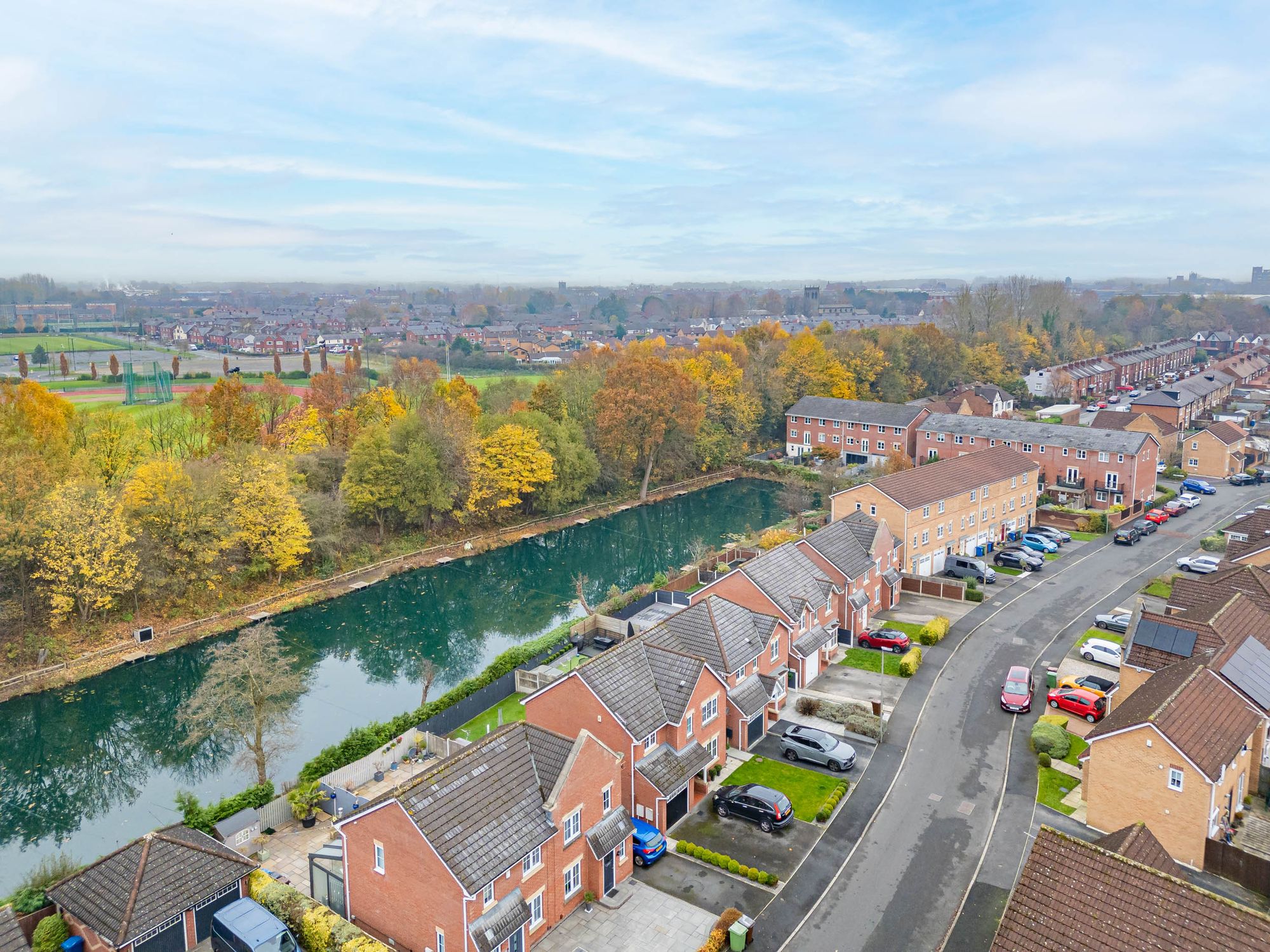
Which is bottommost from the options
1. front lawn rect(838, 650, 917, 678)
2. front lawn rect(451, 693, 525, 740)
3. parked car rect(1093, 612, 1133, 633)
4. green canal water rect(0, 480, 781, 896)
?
green canal water rect(0, 480, 781, 896)

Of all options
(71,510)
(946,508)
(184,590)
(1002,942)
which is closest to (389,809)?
(1002,942)

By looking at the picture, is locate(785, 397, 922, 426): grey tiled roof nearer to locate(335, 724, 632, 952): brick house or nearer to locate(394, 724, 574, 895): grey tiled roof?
locate(335, 724, 632, 952): brick house

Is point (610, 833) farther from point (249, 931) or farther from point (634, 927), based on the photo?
point (249, 931)

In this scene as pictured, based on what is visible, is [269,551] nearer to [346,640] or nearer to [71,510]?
[346,640]

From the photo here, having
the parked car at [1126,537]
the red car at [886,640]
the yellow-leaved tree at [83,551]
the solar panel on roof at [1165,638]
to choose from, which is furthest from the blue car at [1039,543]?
the yellow-leaved tree at [83,551]

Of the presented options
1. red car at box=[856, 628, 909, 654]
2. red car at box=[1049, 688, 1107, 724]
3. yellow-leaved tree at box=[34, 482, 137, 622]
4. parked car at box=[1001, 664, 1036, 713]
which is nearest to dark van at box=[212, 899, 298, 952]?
parked car at box=[1001, 664, 1036, 713]
